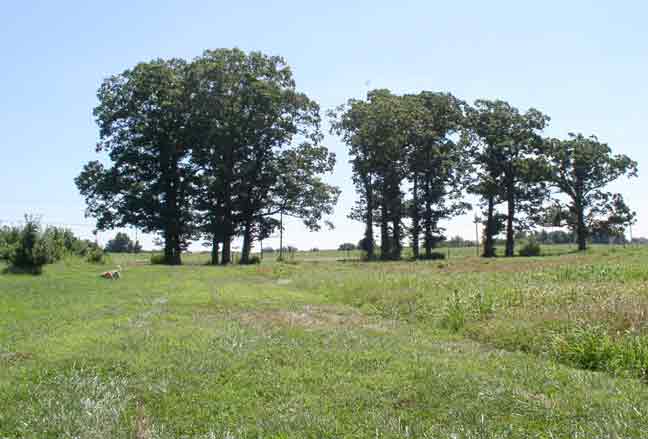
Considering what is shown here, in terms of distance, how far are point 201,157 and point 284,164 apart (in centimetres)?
722

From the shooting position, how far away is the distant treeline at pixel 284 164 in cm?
4575

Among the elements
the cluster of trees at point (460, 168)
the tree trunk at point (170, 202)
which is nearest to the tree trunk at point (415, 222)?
the cluster of trees at point (460, 168)

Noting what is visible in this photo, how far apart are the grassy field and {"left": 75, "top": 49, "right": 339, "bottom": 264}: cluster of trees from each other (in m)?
31.7

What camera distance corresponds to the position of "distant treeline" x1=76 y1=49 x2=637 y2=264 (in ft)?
150

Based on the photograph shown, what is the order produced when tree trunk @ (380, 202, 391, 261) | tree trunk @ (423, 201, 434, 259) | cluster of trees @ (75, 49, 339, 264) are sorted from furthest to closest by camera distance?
tree trunk @ (423, 201, 434, 259), tree trunk @ (380, 202, 391, 261), cluster of trees @ (75, 49, 339, 264)

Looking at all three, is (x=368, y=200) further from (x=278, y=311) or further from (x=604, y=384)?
(x=604, y=384)

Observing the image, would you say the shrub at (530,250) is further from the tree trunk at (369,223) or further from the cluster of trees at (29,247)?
the cluster of trees at (29,247)

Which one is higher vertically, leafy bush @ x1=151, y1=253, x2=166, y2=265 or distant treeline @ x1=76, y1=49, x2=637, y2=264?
distant treeline @ x1=76, y1=49, x2=637, y2=264

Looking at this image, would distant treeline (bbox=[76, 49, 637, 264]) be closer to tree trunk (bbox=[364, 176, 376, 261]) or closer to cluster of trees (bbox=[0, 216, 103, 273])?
tree trunk (bbox=[364, 176, 376, 261])

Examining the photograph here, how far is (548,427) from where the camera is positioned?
539 cm

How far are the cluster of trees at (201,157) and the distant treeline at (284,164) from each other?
0.10 meters

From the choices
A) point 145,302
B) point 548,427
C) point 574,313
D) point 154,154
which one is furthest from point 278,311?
point 154,154

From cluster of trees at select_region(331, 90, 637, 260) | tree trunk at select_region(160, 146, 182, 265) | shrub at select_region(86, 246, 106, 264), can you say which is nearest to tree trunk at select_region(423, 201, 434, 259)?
cluster of trees at select_region(331, 90, 637, 260)

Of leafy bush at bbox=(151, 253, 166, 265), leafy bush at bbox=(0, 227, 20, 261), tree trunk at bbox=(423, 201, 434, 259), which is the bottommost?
leafy bush at bbox=(151, 253, 166, 265)
